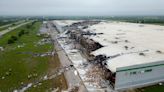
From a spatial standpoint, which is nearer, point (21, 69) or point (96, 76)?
point (96, 76)

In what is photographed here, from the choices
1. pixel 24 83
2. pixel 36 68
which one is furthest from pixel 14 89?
pixel 36 68

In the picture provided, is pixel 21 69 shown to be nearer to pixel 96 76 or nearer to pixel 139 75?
pixel 96 76

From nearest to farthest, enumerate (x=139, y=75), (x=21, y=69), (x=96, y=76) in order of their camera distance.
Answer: (x=139, y=75)
(x=96, y=76)
(x=21, y=69)

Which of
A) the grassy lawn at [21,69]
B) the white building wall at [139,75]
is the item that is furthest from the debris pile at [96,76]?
the grassy lawn at [21,69]

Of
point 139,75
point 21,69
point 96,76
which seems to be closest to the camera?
point 139,75

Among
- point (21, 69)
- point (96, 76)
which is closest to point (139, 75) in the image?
point (96, 76)

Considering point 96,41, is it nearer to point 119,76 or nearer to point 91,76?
point 91,76

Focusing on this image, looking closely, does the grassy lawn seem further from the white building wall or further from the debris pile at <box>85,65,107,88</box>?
the white building wall

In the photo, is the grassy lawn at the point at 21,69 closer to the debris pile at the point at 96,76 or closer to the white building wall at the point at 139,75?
the debris pile at the point at 96,76

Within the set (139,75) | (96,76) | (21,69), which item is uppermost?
(139,75)

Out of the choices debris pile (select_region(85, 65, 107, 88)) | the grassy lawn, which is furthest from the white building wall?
the grassy lawn
